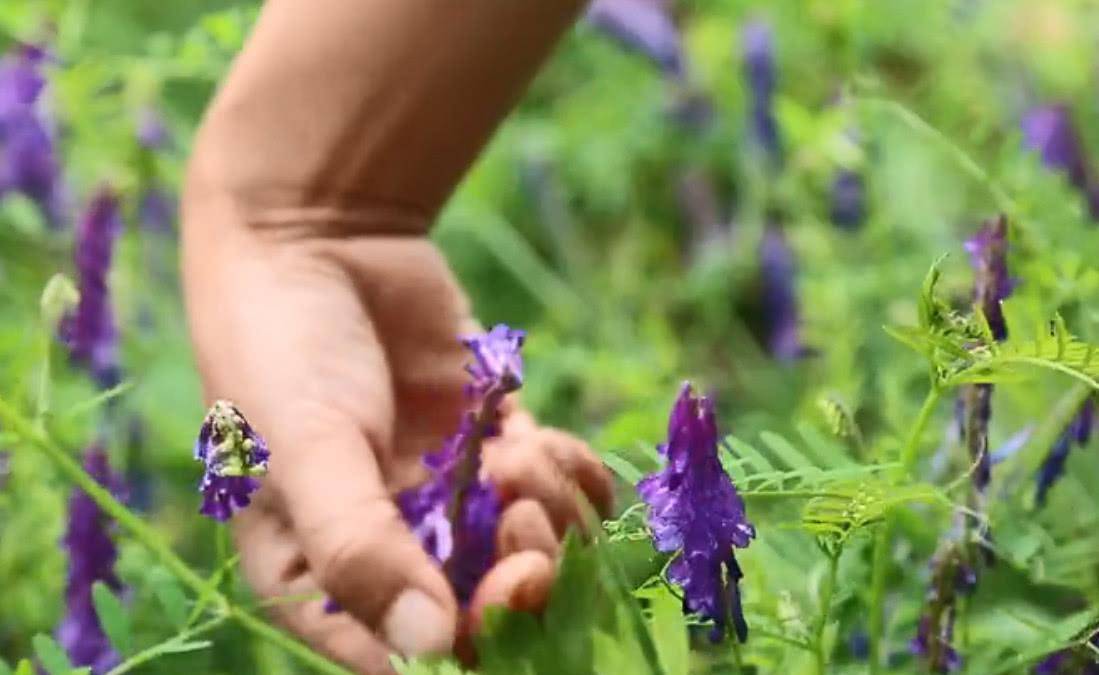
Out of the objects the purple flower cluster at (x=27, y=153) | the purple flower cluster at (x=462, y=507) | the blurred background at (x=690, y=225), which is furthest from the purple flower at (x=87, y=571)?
the purple flower cluster at (x=27, y=153)

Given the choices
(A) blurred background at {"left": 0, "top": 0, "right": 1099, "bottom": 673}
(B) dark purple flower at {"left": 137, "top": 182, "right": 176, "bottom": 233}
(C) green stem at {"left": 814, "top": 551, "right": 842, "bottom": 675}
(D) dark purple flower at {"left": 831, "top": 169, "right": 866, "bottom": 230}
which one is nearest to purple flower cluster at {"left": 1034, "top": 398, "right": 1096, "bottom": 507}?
(A) blurred background at {"left": 0, "top": 0, "right": 1099, "bottom": 673}

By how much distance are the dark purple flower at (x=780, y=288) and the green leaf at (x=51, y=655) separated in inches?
29.5

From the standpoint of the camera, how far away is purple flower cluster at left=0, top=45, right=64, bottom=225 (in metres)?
1.06

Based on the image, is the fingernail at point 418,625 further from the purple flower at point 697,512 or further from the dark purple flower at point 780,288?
the dark purple flower at point 780,288

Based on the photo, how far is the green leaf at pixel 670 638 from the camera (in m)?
0.49

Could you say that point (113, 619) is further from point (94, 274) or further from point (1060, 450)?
point (1060, 450)

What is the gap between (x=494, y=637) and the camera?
50cm

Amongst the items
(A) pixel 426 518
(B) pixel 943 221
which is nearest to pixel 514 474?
(A) pixel 426 518

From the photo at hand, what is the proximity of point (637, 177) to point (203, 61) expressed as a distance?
0.78 metres

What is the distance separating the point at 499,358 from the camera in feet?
1.84

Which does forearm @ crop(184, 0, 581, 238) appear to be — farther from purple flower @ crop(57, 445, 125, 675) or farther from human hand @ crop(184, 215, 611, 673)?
purple flower @ crop(57, 445, 125, 675)

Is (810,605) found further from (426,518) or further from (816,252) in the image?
(816,252)

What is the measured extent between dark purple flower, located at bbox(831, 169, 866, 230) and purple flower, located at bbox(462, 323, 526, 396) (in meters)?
0.65

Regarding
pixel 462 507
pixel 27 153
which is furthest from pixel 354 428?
pixel 27 153
